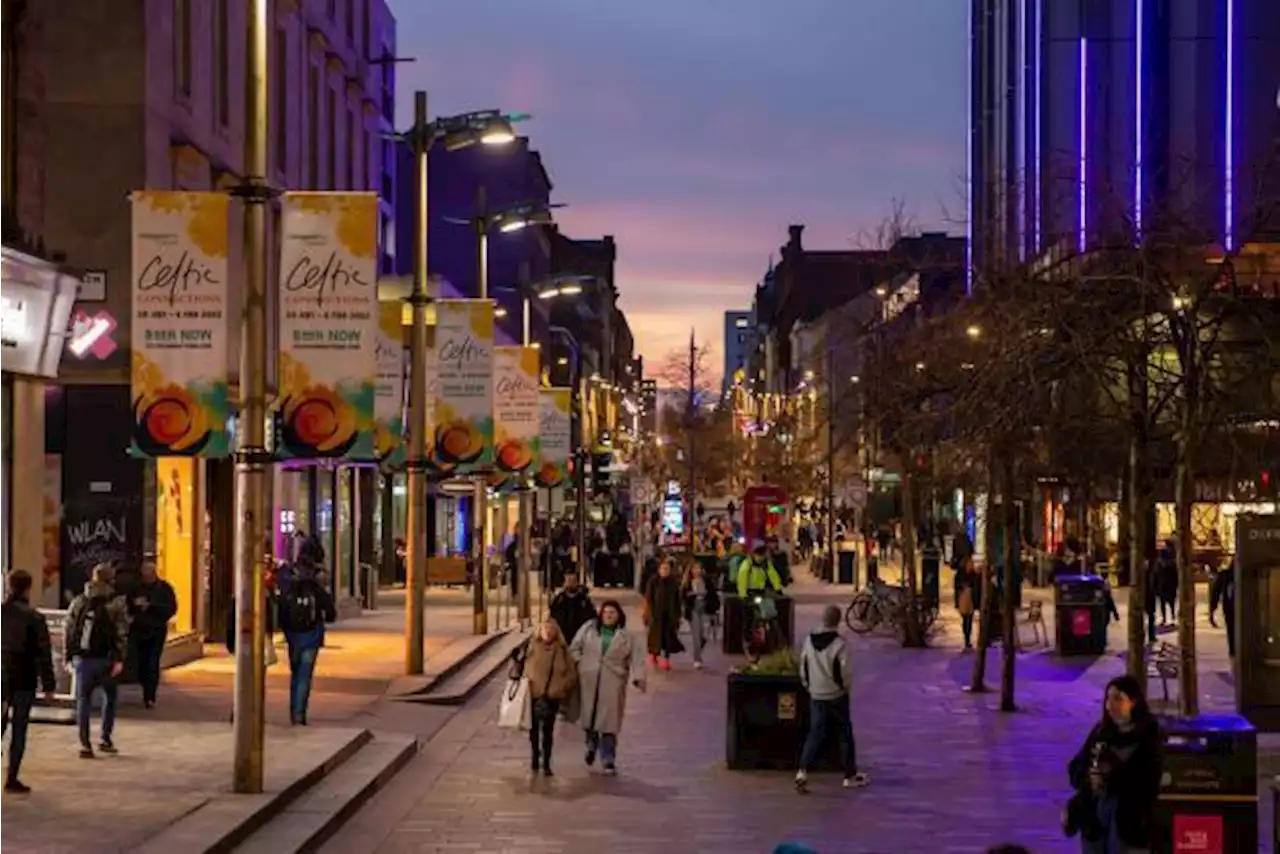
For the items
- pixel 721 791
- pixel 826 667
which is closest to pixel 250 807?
pixel 721 791

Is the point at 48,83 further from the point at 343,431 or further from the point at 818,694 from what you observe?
the point at 818,694

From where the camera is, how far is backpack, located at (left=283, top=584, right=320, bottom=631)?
20000 mm

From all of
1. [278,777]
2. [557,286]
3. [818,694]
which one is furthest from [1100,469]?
[278,777]

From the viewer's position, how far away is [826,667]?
55.9ft

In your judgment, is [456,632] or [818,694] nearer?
[818,694]

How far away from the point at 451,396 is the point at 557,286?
18.3 meters

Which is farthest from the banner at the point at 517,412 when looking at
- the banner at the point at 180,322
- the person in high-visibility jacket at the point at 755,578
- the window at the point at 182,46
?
the banner at the point at 180,322

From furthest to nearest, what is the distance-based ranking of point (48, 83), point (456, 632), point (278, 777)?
point (456, 632) → point (48, 83) → point (278, 777)

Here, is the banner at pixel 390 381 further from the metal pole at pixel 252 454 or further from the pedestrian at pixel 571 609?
the metal pole at pixel 252 454

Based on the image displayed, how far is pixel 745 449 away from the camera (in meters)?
116

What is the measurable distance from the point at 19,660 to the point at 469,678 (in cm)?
1275

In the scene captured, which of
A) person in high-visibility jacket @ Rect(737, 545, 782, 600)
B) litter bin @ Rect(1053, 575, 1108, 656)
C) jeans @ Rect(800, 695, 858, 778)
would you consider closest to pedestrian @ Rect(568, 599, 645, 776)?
jeans @ Rect(800, 695, 858, 778)

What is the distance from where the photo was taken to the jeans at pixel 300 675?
2022 cm

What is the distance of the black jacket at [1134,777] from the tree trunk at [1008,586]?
13.0 m
